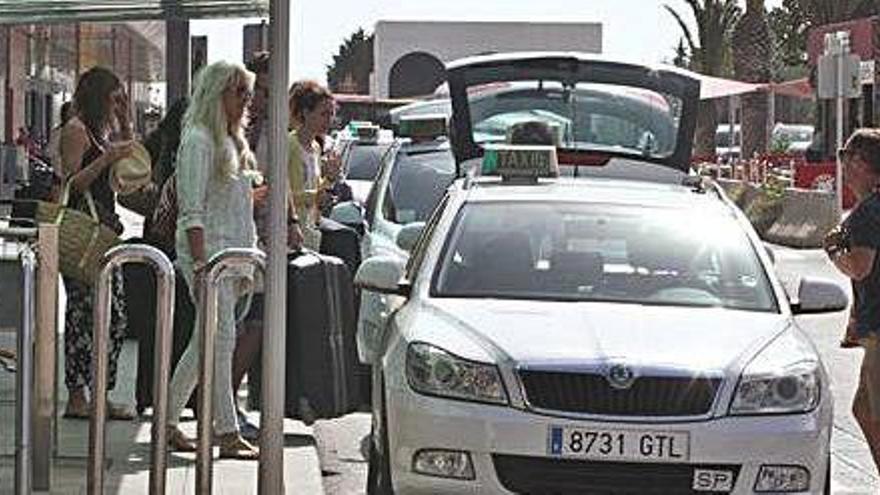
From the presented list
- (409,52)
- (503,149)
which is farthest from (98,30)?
(503,149)

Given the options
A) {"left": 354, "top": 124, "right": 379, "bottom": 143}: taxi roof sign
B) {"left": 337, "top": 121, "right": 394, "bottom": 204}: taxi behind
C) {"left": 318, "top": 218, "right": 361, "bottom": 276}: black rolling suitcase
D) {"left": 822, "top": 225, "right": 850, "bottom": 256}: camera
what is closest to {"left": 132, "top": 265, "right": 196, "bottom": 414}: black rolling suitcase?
{"left": 318, "top": 218, "right": 361, "bottom": 276}: black rolling suitcase

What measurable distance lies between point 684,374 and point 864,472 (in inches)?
128

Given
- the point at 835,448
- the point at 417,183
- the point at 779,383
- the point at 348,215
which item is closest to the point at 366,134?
the point at 417,183

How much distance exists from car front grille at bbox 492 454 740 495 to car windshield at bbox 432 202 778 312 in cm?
115

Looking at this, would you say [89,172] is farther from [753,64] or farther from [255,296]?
[753,64]

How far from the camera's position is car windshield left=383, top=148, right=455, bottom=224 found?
43.7ft

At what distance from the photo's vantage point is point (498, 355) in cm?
731

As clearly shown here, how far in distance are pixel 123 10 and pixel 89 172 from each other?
11.1ft

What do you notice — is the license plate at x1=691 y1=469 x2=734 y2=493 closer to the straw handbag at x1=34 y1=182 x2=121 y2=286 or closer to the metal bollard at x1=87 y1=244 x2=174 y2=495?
the metal bollard at x1=87 y1=244 x2=174 y2=495

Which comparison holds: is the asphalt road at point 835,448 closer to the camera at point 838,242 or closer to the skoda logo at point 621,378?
the camera at point 838,242

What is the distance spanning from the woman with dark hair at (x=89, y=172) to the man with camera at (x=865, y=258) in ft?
11.6

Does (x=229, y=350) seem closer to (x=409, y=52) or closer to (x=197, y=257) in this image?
(x=197, y=257)

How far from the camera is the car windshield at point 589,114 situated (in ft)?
42.2

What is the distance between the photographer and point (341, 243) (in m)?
11.8
